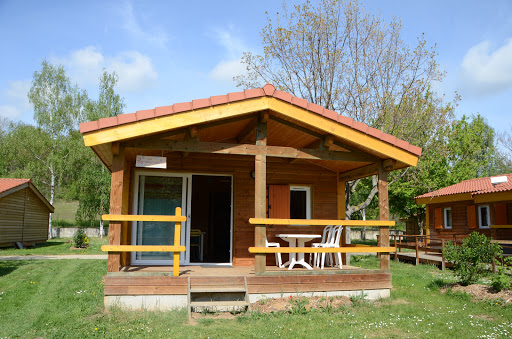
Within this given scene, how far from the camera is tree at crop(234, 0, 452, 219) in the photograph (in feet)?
46.6

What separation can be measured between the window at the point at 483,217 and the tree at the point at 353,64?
4895mm

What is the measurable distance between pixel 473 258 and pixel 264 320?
15.5ft

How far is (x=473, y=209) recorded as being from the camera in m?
17.2

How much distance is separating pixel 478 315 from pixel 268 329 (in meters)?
3.55

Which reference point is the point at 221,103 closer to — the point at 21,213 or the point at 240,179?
the point at 240,179

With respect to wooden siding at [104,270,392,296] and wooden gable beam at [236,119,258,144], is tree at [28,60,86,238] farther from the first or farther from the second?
wooden siding at [104,270,392,296]

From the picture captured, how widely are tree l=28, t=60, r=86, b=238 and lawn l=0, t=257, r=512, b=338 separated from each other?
875 inches

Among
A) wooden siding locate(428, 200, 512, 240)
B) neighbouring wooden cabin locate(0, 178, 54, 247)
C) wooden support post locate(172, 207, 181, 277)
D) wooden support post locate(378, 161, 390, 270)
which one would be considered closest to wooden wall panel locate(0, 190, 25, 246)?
neighbouring wooden cabin locate(0, 178, 54, 247)

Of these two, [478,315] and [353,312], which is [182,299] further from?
[478,315]

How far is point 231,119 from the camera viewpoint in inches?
282

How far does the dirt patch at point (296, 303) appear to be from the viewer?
645 centimetres

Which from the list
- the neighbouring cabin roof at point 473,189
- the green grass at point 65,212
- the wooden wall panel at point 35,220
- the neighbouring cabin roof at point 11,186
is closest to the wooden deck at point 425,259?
the neighbouring cabin roof at point 473,189

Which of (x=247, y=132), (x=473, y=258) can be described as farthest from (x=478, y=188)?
(x=247, y=132)

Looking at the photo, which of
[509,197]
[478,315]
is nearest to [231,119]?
[478,315]
